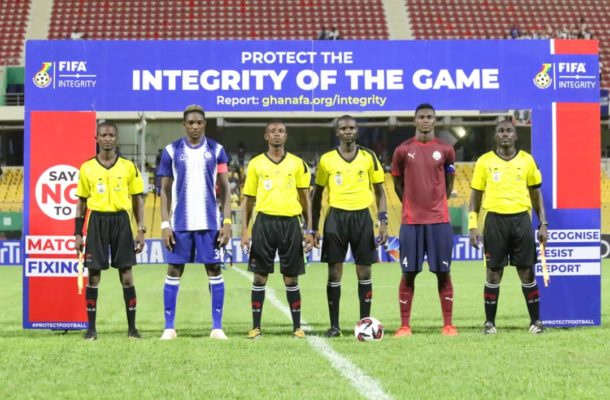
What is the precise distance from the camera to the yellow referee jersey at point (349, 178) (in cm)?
888

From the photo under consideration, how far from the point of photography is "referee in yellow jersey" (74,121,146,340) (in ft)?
28.7

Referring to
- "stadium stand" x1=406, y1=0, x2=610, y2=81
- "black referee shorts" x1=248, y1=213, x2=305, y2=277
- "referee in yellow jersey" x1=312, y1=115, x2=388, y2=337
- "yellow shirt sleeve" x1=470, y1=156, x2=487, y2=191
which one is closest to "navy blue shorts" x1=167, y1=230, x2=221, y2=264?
"black referee shorts" x1=248, y1=213, x2=305, y2=277

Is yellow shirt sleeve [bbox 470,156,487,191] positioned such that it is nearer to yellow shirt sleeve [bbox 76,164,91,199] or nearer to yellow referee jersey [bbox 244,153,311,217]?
yellow referee jersey [bbox 244,153,311,217]

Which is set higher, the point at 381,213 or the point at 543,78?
the point at 543,78

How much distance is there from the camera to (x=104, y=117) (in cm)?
2911

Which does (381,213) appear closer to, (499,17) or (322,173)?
(322,173)

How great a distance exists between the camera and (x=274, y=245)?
8742 millimetres

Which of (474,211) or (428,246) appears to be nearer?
(428,246)

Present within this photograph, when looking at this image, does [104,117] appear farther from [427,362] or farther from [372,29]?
[427,362]

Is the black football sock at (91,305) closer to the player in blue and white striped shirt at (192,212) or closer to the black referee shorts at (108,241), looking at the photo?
the black referee shorts at (108,241)

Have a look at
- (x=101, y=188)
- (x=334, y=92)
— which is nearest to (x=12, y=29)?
(x=334, y=92)

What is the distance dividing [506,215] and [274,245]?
213 cm

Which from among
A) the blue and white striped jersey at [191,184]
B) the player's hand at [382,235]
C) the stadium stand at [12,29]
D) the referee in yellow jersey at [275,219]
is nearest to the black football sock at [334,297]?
the referee in yellow jersey at [275,219]

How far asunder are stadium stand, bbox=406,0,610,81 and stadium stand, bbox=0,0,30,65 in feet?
47.4
